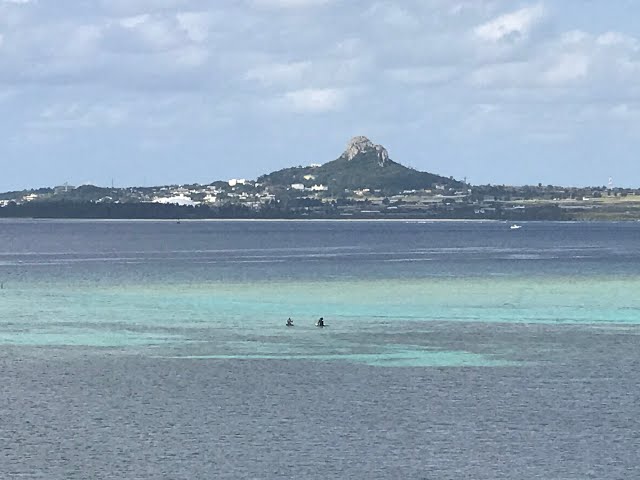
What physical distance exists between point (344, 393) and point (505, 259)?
12166 cm

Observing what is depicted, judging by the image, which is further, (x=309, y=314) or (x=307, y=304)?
(x=307, y=304)

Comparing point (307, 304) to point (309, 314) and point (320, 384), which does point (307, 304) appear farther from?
point (320, 384)

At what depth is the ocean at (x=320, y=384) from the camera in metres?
40.4

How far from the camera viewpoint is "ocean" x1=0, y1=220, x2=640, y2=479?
1590 inches

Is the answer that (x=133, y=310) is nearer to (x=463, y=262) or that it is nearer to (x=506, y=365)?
(x=506, y=365)

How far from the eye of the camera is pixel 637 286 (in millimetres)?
114250

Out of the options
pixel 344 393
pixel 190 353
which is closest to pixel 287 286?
pixel 190 353

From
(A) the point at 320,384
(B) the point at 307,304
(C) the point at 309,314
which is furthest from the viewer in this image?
(B) the point at 307,304

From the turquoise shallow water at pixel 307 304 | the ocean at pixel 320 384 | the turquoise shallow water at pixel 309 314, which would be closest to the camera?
the ocean at pixel 320 384

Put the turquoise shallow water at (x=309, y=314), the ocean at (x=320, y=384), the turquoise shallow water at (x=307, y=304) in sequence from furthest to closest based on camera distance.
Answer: the turquoise shallow water at (x=307, y=304), the turquoise shallow water at (x=309, y=314), the ocean at (x=320, y=384)

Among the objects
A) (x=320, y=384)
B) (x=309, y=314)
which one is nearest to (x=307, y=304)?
(x=309, y=314)

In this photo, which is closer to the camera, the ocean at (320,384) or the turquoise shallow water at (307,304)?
the ocean at (320,384)

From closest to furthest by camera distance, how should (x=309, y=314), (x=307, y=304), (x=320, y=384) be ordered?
(x=320, y=384) → (x=309, y=314) → (x=307, y=304)

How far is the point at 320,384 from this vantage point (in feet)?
176
